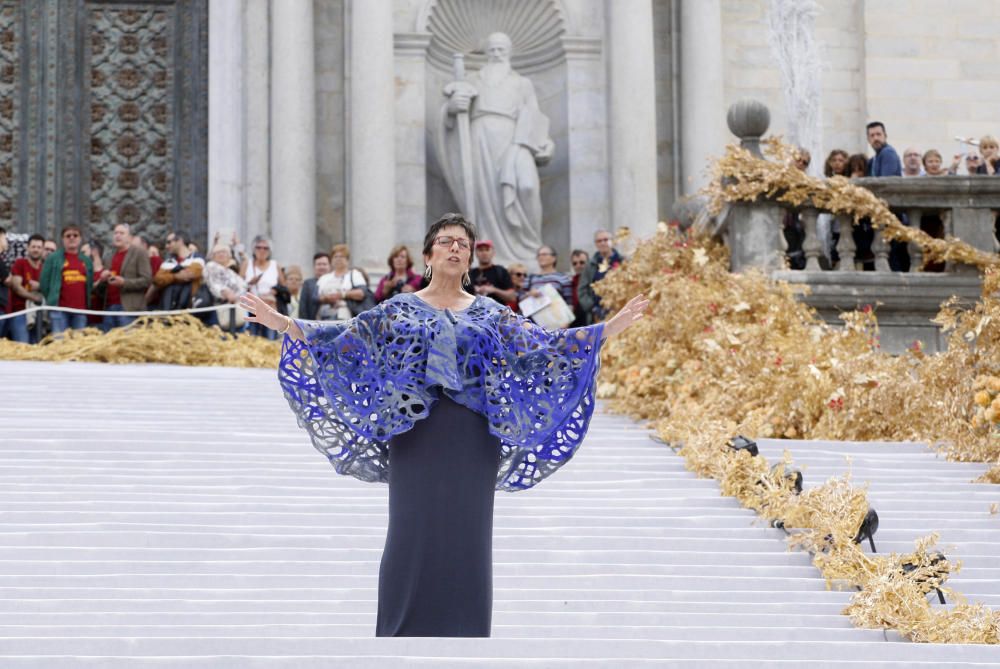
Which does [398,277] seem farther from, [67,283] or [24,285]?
[24,285]

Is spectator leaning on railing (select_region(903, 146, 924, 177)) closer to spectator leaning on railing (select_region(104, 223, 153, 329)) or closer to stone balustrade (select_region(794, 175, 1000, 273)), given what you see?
stone balustrade (select_region(794, 175, 1000, 273))

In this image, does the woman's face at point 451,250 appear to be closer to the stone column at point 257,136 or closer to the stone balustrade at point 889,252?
the stone balustrade at point 889,252

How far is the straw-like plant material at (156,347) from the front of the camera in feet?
45.2

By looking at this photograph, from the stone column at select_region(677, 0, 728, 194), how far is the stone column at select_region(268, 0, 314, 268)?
151 inches

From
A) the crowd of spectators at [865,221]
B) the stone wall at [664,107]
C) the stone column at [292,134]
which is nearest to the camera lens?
the crowd of spectators at [865,221]

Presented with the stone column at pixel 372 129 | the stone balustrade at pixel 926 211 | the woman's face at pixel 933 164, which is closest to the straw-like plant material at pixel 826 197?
the stone balustrade at pixel 926 211

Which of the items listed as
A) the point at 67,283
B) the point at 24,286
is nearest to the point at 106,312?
the point at 67,283

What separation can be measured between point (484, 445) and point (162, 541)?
272cm

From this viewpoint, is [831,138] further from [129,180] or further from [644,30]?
[129,180]

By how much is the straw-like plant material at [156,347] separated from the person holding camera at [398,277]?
38.5 inches

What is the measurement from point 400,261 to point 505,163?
362cm

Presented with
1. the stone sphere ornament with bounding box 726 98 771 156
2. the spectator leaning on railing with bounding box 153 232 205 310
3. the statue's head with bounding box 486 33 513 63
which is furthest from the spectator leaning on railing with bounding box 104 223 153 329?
the stone sphere ornament with bounding box 726 98 771 156

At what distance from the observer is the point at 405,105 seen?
18297mm

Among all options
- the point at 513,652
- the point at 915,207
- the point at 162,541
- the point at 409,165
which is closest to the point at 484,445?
the point at 513,652
